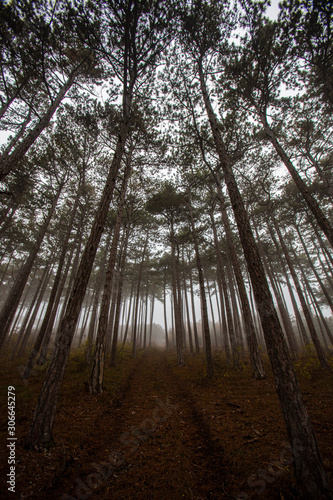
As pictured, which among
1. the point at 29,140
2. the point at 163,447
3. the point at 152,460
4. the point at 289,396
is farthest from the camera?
the point at 29,140

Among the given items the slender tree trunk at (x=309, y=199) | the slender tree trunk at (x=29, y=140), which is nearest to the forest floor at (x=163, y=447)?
the slender tree trunk at (x=309, y=199)

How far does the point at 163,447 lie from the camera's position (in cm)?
348

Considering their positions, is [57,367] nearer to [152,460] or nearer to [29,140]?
[152,460]

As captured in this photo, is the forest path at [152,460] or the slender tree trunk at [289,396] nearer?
the slender tree trunk at [289,396]

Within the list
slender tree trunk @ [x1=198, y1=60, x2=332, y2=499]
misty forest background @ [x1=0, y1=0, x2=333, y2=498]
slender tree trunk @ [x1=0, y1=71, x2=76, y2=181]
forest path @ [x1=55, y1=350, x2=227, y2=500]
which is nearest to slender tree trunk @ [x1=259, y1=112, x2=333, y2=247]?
misty forest background @ [x1=0, y1=0, x2=333, y2=498]

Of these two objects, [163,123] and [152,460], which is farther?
[163,123]

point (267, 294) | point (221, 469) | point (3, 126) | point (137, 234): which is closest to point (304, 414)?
point (221, 469)

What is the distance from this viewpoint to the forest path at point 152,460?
252cm

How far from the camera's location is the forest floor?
2506mm

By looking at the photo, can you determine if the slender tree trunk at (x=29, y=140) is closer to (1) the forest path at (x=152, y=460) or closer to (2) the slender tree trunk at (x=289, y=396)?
(2) the slender tree trunk at (x=289, y=396)

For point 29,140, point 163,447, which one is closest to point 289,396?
point 163,447

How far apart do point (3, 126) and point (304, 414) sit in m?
18.7

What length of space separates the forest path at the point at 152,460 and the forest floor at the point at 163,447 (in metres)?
0.02

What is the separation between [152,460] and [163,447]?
0.42 metres
